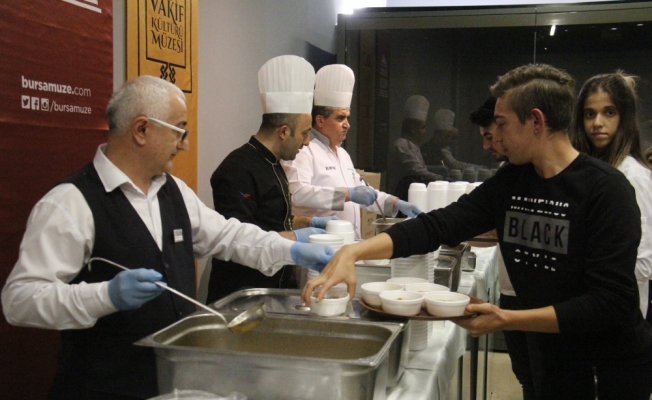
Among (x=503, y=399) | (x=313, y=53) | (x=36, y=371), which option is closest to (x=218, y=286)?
(x=36, y=371)

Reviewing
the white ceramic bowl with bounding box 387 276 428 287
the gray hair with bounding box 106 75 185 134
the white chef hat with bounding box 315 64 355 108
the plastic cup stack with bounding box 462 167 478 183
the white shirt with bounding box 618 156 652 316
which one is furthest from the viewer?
the plastic cup stack with bounding box 462 167 478 183

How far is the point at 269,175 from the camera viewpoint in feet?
6.93

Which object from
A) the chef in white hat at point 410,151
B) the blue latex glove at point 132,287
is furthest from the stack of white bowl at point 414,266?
the chef in white hat at point 410,151

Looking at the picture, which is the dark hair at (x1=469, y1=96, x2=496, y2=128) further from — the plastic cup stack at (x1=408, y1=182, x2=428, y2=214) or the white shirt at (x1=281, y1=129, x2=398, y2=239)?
the white shirt at (x1=281, y1=129, x2=398, y2=239)

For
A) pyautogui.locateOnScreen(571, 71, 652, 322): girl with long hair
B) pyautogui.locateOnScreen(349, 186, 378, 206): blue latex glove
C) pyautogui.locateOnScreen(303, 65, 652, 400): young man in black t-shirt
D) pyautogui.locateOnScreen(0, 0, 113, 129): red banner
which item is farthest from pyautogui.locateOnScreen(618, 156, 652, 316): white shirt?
pyautogui.locateOnScreen(0, 0, 113, 129): red banner

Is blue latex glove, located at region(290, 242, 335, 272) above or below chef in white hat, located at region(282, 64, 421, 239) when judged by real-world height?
below

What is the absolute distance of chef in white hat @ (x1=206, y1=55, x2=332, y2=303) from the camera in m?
2.00

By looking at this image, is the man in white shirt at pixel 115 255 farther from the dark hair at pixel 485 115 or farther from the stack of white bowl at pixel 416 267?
the dark hair at pixel 485 115

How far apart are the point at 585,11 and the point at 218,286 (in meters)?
3.00

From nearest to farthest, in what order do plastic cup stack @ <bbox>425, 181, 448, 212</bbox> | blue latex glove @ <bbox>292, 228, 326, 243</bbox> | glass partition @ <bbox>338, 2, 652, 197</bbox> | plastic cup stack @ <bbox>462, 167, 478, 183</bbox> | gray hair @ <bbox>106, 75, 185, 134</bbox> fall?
gray hair @ <bbox>106, 75, 185, 134</bbox>, blue latex glove @ <bbox>292, 228, 326, 243</bbox>, plastic cup stack @ <bbox>425, 181, 448, 212</bbox>, glass partition @ <bbox>338, 2, 652, 197</bbox>, plastic cup stack @ <bbox>462, 167, 478, 183</bbox>

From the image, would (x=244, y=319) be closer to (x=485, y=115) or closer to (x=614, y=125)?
(x=614, y=125)

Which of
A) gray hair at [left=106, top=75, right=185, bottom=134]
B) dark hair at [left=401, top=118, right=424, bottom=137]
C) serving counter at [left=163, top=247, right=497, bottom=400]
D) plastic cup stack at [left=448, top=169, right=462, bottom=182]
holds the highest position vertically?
dark hair at [left=401, top=118, right=424, bottom=137]

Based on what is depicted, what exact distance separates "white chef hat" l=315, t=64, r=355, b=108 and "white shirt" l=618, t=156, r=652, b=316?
140 centimetres

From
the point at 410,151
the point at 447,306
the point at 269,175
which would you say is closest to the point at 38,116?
the point at 269,175
